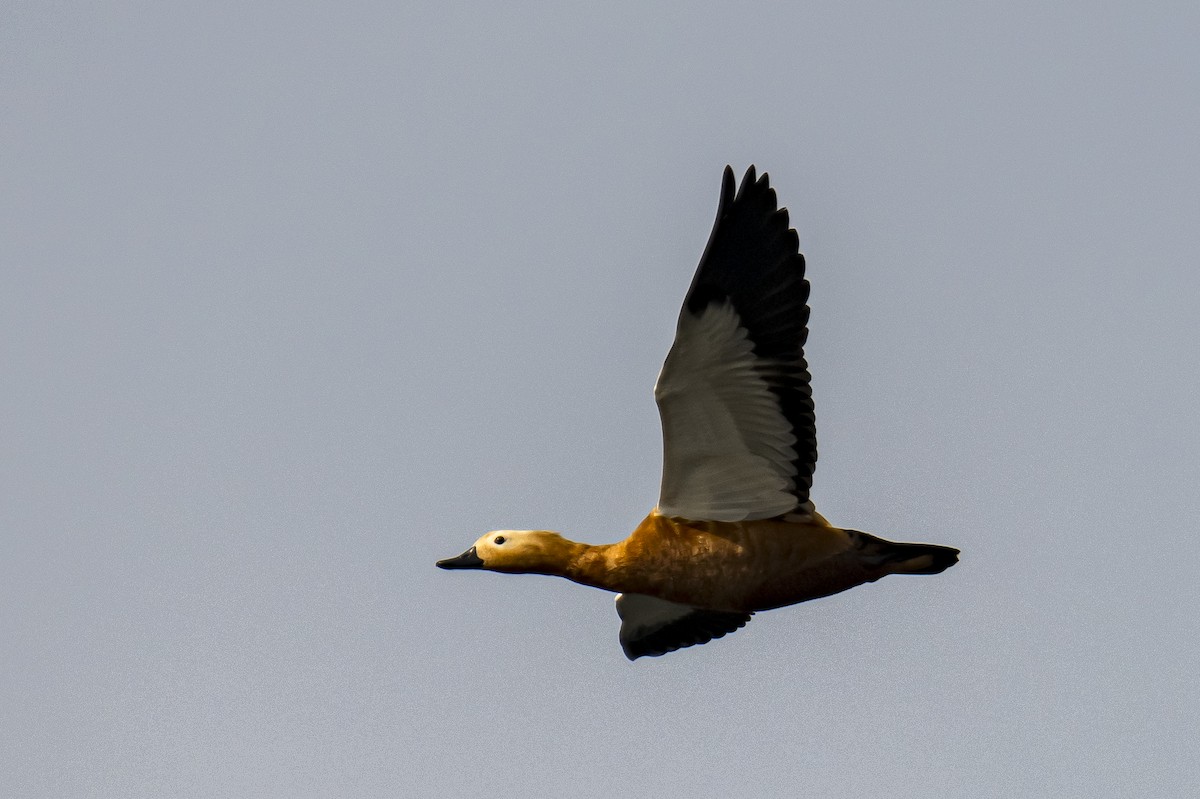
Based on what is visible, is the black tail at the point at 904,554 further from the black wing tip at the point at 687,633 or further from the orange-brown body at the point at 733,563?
the black wing tip at the point at 687,633

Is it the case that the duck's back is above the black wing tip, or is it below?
above

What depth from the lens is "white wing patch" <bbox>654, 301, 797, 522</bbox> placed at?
1620 centimetres

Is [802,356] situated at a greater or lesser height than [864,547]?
greater

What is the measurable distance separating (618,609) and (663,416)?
3378 mm

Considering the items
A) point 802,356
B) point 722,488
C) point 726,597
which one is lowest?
point 726,597

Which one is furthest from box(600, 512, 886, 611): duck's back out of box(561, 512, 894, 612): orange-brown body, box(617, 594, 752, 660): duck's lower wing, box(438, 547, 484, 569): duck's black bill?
box(617, 594, 752, 660): duck's lower wing

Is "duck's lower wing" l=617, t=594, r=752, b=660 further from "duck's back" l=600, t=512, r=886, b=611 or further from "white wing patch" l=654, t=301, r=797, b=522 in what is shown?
"white wing patch" l=654, t=301, r=797, b=522

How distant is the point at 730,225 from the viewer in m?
16.0

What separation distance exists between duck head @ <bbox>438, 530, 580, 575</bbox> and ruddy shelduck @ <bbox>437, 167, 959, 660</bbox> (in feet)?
0.05

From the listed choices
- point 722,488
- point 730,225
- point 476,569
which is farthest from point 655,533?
point 730,225

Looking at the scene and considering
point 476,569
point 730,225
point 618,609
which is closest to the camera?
point 730,225

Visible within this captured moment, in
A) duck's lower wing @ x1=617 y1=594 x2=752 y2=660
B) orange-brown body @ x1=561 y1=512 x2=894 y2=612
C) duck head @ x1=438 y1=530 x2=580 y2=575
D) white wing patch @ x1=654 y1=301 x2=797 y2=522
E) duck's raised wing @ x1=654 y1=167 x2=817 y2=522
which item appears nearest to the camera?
duck's raised wing @ x1=654 y1=167 x2=817 y2=522

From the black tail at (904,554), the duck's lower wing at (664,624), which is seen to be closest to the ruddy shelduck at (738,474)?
the black tail at (904,554)

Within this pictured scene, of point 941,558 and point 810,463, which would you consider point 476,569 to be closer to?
point 810,463
